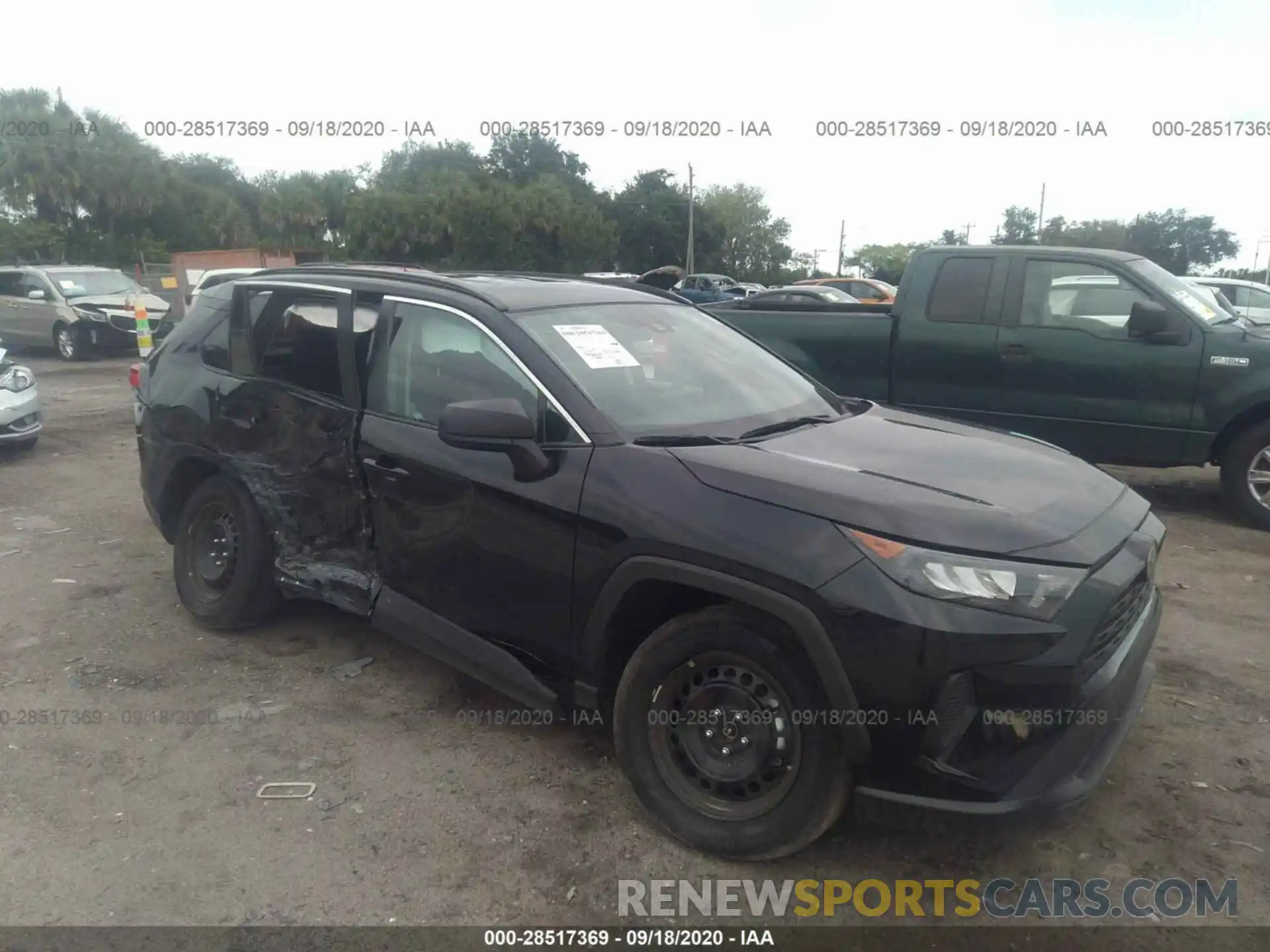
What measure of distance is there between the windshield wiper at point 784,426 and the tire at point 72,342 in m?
16.8

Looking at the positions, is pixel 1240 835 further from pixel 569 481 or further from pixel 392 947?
pixel 392 947

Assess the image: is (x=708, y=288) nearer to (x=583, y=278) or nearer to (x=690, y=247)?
(x=690, y=247)

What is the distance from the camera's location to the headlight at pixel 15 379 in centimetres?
865

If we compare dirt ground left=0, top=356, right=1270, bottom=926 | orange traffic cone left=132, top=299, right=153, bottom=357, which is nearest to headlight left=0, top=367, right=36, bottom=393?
dirt ground left=0, top=356, right=1270, bottom=926

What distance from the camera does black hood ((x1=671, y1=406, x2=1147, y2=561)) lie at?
8.77 ft

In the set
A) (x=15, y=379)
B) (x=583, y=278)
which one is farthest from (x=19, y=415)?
(x=583, y=278)

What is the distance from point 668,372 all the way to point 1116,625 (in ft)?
5.86

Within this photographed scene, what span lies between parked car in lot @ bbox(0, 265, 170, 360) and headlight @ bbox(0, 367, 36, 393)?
8.23 meters

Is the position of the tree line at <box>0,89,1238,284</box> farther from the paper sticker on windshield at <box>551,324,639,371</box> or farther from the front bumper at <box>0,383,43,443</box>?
the paper sticker on windshield at <box>551,324,639,371</box>

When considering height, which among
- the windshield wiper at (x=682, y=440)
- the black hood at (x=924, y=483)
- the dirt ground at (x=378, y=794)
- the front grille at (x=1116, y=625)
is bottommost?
the dirt ground at (x=378, y=794)

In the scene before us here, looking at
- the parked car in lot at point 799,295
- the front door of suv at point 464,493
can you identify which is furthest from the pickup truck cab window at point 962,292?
the front door of suv at point 464,493

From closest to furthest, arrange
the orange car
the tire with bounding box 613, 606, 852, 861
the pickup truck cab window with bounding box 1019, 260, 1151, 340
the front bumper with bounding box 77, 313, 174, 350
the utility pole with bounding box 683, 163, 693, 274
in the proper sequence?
the tire with bounding box 613, 606, 852, 861
the pickup truck cab window with bounding box 1019, 260, 1151, 340
the front bumper with bounding box 77, 313, 174, 350
the orange car
the utility pole with bounding box 683, 163, 693, 274

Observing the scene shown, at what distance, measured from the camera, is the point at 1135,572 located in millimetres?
2900

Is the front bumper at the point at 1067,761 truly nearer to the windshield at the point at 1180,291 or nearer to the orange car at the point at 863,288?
the windshield at the point at 1180,291
